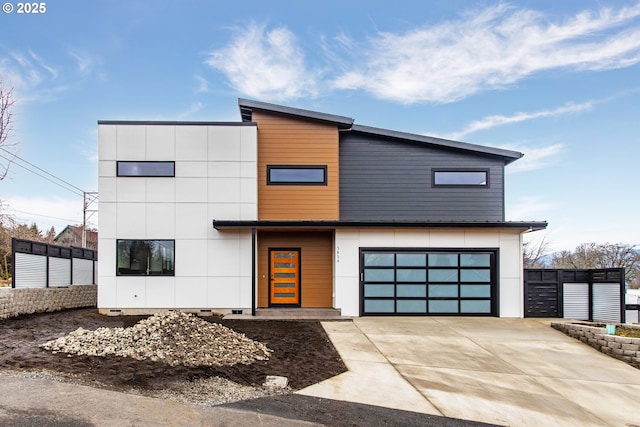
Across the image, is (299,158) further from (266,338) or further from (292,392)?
(292,392)

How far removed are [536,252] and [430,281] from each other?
25.3 meters

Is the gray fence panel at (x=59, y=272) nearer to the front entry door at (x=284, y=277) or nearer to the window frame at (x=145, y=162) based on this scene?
the window frame at (x=145, y=162)

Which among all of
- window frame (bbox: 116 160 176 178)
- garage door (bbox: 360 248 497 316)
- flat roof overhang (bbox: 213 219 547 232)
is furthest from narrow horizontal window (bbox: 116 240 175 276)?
garage door (bbox: 360 248 497 316)

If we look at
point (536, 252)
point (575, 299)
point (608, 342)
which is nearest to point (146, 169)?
point (608, 342)

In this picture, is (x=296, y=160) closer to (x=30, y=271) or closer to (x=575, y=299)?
(x=30, y=271)

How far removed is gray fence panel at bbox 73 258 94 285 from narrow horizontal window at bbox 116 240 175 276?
4.06 m

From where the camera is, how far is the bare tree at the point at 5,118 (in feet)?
52.2

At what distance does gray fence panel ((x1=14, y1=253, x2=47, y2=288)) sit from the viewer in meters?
11.1

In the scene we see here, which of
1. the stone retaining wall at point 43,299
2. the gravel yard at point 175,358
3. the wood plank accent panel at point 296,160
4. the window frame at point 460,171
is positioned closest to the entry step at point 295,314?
the gravel yard at point 175,358

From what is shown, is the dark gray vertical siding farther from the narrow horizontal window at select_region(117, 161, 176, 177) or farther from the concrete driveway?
the narrow horizontal window at select_region(117, 161, 176, 177)

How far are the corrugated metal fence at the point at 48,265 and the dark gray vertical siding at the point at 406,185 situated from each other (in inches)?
354

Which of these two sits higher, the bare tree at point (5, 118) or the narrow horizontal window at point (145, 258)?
the bare tree at point (5, 118)

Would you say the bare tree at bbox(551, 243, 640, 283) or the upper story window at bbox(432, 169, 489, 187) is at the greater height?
the upper story window at bbox(432, 169, 489, 187)

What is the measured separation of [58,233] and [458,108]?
4074cm
